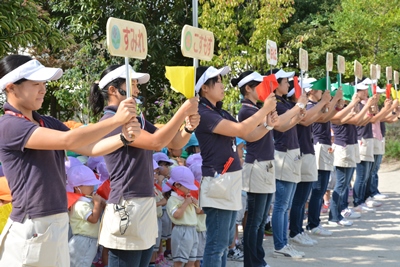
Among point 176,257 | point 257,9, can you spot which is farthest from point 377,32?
point 176,257

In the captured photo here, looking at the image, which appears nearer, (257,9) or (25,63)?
(25,63)

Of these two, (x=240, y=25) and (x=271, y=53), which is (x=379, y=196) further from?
(x=271, y=53)

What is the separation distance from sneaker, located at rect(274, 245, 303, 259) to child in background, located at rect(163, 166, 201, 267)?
1.39m

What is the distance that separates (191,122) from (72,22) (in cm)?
1132

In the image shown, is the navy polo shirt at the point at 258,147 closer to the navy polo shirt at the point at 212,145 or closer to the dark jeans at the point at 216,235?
the navy polo shirt at the point at 212,145

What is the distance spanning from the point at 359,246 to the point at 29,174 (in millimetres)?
5207

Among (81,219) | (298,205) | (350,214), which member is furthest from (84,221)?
(350,214)

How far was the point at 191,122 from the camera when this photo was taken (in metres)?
3.94

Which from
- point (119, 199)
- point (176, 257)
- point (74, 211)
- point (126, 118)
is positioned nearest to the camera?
point (126, 118)

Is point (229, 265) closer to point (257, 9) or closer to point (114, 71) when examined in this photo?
point (114, 71)

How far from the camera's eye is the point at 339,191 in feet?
27.9

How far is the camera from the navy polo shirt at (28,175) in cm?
303

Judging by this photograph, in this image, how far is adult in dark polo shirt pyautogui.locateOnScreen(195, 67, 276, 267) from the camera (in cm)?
475

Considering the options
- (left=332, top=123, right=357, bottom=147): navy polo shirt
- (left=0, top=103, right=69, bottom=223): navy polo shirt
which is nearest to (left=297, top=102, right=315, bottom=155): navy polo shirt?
(left=332, top=123, right=357, bottom=147): navy polo shirt
